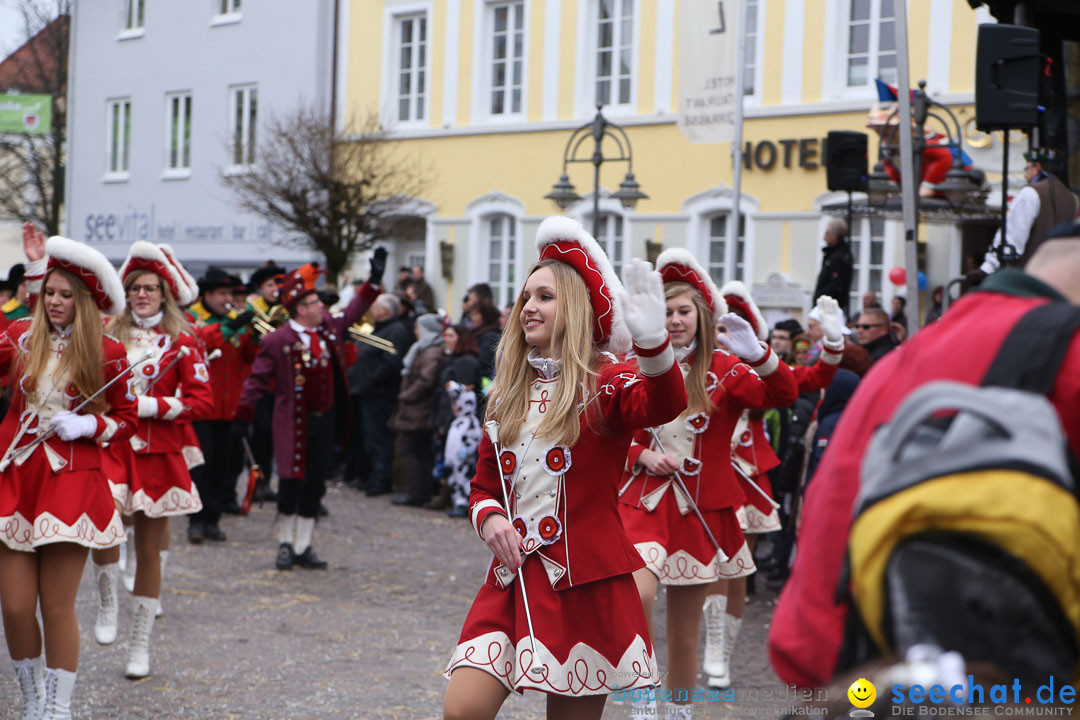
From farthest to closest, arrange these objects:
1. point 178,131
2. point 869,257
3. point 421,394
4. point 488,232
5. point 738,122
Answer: point 178,131
point 488,232
point 869,257
point 421,394
point 738,122

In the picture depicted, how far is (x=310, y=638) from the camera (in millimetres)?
7488

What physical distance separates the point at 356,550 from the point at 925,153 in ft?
24.9

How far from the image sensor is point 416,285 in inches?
799

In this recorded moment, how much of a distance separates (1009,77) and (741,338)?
2.61 meters

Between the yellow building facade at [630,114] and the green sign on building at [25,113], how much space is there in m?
6.43

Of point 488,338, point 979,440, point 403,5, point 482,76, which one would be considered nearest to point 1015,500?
point 979,440

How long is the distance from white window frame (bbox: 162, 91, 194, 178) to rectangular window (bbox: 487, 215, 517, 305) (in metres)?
8.96

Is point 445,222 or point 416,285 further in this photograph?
point 445,222

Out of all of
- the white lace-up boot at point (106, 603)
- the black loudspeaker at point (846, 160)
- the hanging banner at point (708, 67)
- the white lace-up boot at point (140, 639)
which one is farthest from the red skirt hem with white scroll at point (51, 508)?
the hanging banner at point (708, 67)

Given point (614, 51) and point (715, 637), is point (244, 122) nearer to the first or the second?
point (614, 51)

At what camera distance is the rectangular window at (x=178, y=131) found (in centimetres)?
2906

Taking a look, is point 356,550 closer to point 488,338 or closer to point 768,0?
point 488,338

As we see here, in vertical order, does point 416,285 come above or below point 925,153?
below

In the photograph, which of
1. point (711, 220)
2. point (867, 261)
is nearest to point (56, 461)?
point (867, 261)
